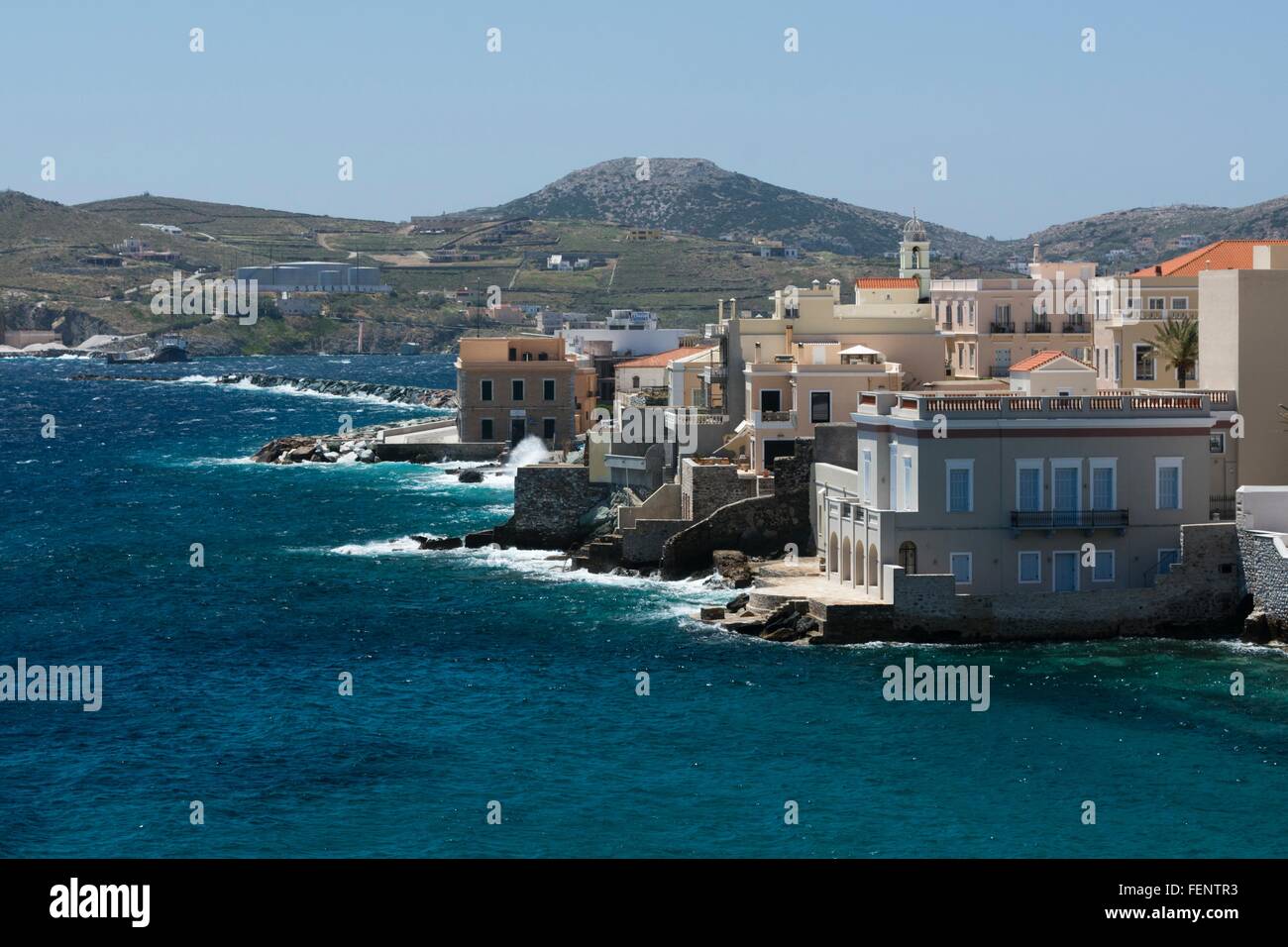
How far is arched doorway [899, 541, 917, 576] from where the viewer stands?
40.6 metres

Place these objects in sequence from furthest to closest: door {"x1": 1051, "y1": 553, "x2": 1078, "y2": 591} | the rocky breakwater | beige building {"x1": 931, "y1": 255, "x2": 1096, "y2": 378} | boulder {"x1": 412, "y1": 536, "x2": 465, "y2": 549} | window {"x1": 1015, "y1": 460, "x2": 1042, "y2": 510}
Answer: the rocky breakwater
beige building {"x1": 931, "y1": 255, "x2": 1096, "y2": 378}
boulder {"x1": 412, "y1": 536, "x2": 465, "y2": 549}
door {"x1": 1051, "y1": 553, "x2": 1078, "y2": 591}
window {"x1": 1015, "y1": 460, "x2": 1042, "y2": 510}

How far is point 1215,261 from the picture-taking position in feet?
192

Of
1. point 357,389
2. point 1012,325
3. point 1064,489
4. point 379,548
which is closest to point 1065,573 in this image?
point 1064,489

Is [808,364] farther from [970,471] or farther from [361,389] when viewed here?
[361,389]

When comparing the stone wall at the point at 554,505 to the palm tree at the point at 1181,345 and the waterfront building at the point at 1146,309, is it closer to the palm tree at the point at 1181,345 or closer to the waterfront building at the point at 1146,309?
the waterfront building at the point at 1146,309

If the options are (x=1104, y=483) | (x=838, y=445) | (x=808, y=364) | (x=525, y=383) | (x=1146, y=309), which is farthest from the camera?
(x=525, y=383)

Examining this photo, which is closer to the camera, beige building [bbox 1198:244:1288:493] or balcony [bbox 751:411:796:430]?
beige building [bbox 1198:244:1288:493]

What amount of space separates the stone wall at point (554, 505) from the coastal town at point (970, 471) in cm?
7

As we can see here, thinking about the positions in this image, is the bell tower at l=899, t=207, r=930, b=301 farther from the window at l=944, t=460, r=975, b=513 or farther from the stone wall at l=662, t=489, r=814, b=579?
the window at l=944, t=460, r=975, b=513

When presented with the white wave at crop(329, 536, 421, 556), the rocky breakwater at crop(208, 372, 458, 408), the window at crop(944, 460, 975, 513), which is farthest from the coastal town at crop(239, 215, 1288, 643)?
the rocky breakwater at crop(208, 372, 458, 408)

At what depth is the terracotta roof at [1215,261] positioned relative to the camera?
56.1 m

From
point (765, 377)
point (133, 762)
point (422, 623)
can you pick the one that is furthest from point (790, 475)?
point (133, 762)

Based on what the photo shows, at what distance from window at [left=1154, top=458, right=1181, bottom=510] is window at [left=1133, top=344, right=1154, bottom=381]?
12186 mm

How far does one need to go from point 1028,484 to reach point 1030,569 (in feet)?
5.97
